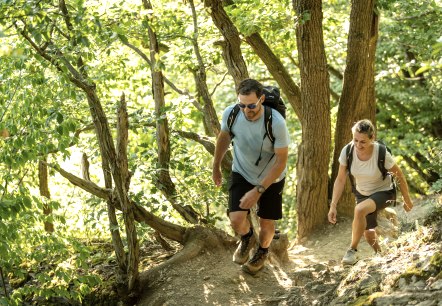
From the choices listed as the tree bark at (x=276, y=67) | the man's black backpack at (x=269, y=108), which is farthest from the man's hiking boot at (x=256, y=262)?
the tree bark at (x=276, y=67)

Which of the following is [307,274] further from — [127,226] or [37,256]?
[37,256]

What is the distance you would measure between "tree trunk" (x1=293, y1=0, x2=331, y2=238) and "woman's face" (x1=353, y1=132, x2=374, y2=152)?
3.08 metres

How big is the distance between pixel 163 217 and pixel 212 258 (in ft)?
2.85

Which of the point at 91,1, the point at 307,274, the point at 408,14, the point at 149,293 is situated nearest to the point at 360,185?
the point at 307,274

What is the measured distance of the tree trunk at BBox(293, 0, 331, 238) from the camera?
1006 centimetres

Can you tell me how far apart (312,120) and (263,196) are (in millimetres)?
4038

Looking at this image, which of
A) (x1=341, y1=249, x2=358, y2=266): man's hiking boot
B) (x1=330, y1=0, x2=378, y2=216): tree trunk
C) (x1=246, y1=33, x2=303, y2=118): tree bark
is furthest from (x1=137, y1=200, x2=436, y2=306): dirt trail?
(x1=246, y1=33, x2=303, y2=118): tree bark

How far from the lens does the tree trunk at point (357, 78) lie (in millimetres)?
10375

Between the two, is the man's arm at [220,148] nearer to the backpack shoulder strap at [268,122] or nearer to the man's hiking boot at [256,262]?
the backpack shoulder strap at [268,122]

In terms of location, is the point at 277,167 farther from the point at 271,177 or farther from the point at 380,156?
the point at 380,156

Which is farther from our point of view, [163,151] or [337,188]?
[163,151]

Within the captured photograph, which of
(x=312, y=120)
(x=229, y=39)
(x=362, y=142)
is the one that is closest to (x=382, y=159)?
(x=362, y=142)

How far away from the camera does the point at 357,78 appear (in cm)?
1095

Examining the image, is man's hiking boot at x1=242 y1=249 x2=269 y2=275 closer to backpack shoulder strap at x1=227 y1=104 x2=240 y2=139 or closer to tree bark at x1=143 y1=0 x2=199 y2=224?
tree bark at x1=143 y1=0 x2=199 y2=224
